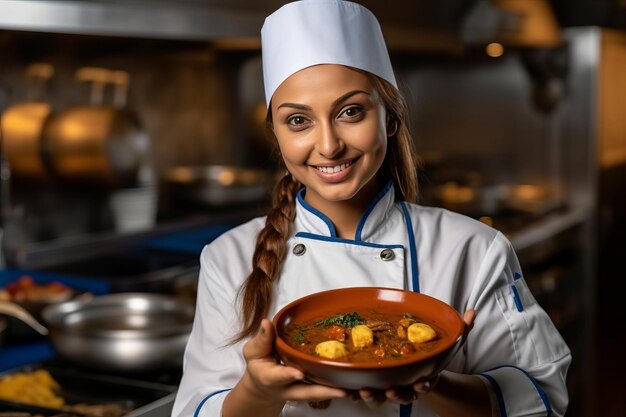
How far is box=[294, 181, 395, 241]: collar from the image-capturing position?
141cm

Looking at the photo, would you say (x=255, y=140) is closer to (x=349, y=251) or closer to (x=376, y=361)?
(x=349, y=251)

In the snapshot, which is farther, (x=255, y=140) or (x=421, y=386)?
(x=255, y=140)

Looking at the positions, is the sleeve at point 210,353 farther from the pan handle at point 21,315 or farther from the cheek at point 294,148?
the pan handle at point 21,315

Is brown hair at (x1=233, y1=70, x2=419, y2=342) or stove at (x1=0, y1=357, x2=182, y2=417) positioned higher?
brown hair at (x1=233, y1=70, x2=419, y2=342)

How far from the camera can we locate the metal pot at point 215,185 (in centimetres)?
369

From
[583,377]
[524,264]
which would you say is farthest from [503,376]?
[583,377]

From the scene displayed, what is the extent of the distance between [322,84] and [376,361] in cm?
46

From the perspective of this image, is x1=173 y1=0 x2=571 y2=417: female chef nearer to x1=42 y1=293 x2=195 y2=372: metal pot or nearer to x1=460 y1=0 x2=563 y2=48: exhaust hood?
x1=42 y1=293 x2=195 y2=372: metal pot

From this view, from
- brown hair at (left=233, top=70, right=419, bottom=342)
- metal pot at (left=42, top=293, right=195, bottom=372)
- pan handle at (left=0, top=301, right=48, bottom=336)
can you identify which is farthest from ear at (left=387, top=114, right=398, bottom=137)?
pan handle at (left=0, top=301, right=48, bottom=336)

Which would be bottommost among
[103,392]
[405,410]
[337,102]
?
[103,392]

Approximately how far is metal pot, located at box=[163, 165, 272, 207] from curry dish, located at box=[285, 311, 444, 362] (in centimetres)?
257

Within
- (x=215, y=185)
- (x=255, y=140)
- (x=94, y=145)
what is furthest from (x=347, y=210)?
(x=255, y=140)

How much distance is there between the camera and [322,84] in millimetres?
1256

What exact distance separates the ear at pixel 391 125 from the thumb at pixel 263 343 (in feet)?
1.56
